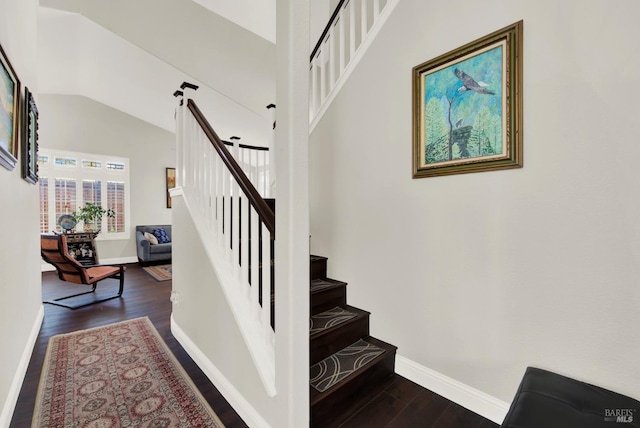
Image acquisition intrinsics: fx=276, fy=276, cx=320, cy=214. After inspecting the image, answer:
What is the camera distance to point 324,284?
7.78ft

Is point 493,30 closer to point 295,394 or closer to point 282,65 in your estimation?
point 282,65

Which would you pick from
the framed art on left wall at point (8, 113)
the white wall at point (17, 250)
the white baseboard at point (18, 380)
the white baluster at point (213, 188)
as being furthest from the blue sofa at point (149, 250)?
the white baluster at point (213, 188)

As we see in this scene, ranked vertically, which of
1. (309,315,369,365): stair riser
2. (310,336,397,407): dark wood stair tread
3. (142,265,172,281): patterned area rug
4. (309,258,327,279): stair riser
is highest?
(309,258,327,279): stair riser

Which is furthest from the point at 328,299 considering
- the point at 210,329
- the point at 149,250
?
the point at 149,250

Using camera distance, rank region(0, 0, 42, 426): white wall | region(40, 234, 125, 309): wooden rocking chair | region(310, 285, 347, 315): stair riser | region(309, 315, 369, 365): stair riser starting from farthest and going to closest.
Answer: region(40, 234, 125, 309): wooden rocking chair < region(310, 285, 347, 315): stair riser < region(309, 315, 369, 365): stair riser < region(0, 0, 42, 426): white wall

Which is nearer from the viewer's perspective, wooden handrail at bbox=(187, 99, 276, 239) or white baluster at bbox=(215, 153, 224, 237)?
wooden handrail at bbox=(187, 99, 276, 239)

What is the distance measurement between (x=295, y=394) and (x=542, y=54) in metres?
2.10

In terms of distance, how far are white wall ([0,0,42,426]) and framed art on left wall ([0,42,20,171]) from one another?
0.09 m

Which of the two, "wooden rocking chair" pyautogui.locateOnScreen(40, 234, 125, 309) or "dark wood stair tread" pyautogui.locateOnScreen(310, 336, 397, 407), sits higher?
"wooden rocking chair" pyautogui.locateOnScreen(40, 234, 125, 309)

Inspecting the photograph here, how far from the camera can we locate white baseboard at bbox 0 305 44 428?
1.50 m

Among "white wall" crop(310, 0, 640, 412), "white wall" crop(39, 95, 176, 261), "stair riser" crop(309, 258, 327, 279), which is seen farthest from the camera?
"white wall" crop(39, 95, 176, 261)

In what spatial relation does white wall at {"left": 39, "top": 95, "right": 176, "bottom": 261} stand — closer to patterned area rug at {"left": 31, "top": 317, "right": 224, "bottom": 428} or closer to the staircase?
patterned area rug at {"left": 31, "top": 317, "right": 224, "bottom": 428}

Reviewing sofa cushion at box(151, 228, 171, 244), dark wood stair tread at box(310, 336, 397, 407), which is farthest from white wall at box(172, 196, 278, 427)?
sofa cushion at box(151, 228, 171, 244)

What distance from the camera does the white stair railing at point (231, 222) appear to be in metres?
1.53
